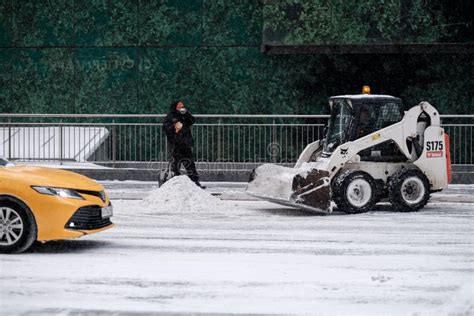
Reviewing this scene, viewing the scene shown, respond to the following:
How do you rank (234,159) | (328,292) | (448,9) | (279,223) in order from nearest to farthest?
(328,292) → (279,223) → (234,159) → (448,9)

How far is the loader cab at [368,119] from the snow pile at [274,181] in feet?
2.44

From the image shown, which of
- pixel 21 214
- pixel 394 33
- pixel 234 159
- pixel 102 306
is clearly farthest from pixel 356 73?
pixel 102 306

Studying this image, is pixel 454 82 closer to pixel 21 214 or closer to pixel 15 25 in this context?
pixel 15 25

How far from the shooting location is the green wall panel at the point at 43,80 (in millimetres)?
27266

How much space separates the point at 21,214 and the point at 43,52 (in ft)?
54.7

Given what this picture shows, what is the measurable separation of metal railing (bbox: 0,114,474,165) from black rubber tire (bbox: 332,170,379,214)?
7049 millimetres

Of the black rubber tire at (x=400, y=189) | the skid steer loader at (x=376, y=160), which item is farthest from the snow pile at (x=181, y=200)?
the black rubber tire at (x=400, y=189)

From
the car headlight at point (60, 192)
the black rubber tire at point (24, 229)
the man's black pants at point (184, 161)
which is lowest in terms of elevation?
the black rubber tire at point (24, 229)

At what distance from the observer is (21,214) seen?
11.2m

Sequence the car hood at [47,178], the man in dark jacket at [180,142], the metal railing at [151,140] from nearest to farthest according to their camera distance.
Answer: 1. the car hood at [47,178]
2. the man in dark jacket at [180,142]
3. the metal railing at [151,140]

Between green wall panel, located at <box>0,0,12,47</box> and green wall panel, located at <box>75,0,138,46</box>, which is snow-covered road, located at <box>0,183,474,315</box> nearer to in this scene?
green wall panel, located at <box>75,0,138,46</box>

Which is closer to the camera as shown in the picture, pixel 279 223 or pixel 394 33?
pixel 279 223

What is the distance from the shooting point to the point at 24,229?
11.3 metres

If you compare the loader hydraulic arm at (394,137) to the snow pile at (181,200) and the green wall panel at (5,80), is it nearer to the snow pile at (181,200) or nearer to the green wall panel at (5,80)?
the snow pile at (181,200)
